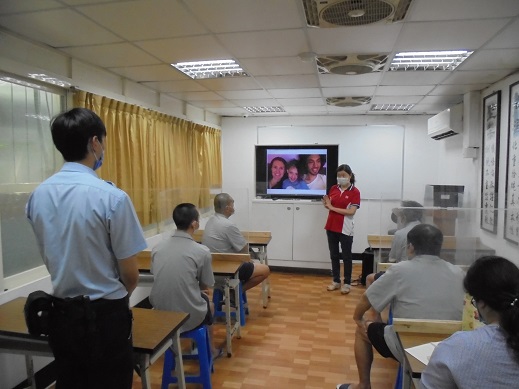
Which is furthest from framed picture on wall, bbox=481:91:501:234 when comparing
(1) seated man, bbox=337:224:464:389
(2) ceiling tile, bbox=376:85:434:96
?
(1) seated man, bbox=337:224:464:389

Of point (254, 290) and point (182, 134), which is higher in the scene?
point (182, 134)

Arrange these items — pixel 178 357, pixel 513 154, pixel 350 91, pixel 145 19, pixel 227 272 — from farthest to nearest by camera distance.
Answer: pixel 350 91 → pixel 513 154 → pixel 227 272 → pixel 145 19 → pixel 178 357

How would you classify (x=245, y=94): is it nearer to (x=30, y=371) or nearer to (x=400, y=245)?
(x=400, y=245)

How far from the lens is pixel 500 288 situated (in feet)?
3.57

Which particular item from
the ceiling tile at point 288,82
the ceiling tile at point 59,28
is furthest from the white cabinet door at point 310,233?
the ceiling tile at point 59,28

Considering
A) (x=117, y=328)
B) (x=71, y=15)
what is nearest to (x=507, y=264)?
(x=117, y=328)

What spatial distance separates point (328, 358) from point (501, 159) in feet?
8.37

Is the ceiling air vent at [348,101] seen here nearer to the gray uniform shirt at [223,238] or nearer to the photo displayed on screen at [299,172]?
the photo displayed on screen at [299,172]

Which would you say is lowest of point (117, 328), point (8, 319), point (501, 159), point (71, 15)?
point (8, 319)

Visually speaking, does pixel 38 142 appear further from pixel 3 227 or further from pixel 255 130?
pixel 255 130

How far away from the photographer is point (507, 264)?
113 centimetres

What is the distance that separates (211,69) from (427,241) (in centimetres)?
237

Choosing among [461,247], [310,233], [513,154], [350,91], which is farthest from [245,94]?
[461,247]

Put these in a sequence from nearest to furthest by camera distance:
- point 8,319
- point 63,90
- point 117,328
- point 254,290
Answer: point 117,328
point 8,319
point 63,90
point 254,290
